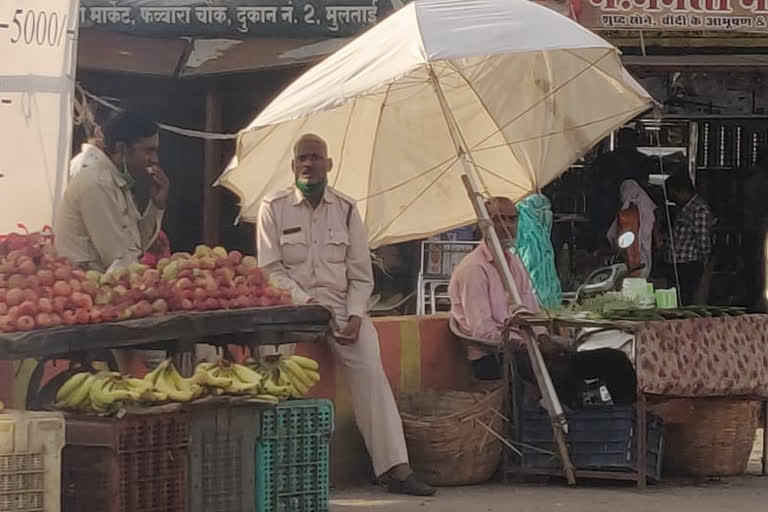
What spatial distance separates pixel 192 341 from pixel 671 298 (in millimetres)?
3637

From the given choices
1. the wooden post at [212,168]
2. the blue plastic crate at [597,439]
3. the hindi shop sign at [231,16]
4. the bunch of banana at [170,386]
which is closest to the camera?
the bunch of banana at [170,386]

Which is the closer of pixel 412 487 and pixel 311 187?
pixel 412 487

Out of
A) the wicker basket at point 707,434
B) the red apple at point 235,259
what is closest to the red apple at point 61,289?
the red apple at point 235,259

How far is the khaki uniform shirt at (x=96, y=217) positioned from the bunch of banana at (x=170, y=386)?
68 centimetres

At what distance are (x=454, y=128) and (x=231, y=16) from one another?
439 cm

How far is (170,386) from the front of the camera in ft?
21.8

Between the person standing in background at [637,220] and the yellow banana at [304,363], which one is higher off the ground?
the person standing in background at [637,220]

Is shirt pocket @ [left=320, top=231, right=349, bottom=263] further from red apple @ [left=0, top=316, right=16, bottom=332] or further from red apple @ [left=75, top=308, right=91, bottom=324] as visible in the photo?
red apple @ [left=0, top=316, right=16, bottom=332]

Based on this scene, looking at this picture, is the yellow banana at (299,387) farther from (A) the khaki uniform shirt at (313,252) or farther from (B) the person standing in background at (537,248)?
(B) the person standing in background at (537,248)

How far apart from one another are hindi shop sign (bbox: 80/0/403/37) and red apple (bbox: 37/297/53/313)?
6.97 m

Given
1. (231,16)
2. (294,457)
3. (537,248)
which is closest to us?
(294,457)

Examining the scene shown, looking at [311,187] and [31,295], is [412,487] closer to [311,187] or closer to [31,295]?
[311,187]

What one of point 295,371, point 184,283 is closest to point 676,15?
point 295,371

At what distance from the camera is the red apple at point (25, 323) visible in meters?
6.01
